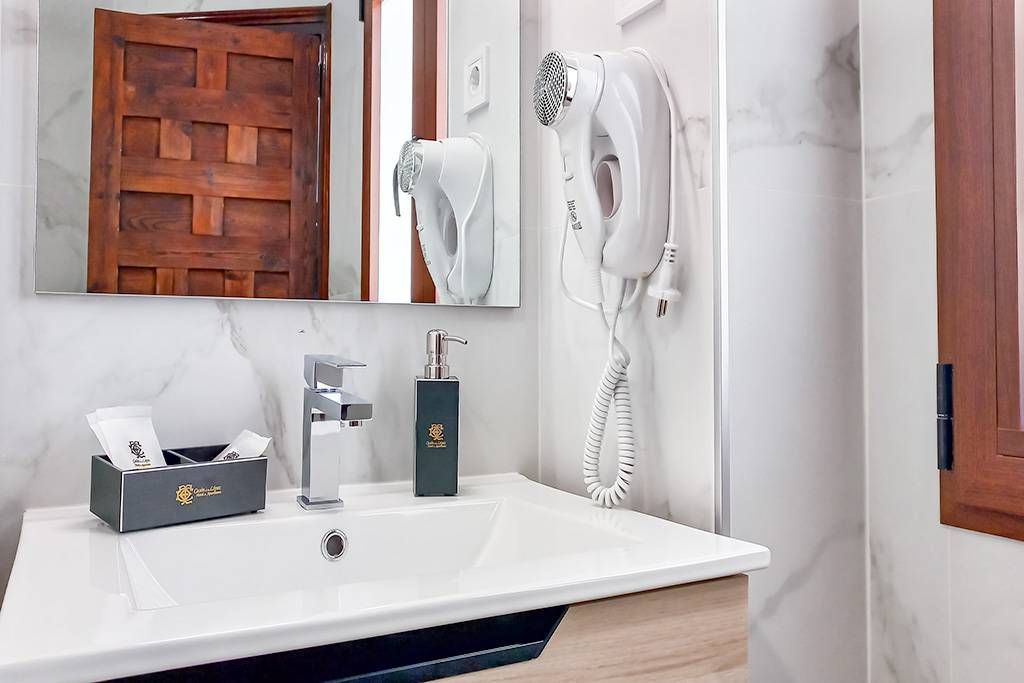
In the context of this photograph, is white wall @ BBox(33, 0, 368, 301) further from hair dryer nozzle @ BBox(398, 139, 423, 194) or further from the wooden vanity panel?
the wooden vanity panel

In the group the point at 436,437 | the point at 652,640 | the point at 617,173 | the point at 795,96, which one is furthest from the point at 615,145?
the point at 652,640

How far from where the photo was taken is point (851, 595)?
1.02 meters

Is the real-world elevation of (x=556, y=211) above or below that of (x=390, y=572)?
above

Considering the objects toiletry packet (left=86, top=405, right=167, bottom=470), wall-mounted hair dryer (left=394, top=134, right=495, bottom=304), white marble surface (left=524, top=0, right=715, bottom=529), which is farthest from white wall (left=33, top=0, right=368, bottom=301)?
white marble surface (left=524, top=0, right=715, bottom=529)

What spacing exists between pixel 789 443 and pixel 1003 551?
253 mm

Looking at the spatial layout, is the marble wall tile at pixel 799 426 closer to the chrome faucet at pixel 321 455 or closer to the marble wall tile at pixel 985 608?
the marble wall tile at pixel 985 608

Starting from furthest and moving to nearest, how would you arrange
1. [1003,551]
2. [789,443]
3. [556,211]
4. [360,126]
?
[556,211]
[360,126]
[789,443]
[1003,551]

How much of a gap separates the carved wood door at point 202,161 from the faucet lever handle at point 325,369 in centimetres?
13

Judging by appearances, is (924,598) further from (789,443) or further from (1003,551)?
(789,443)

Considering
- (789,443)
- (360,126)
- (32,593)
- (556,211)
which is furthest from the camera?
(556,211)

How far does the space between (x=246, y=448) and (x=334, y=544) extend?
0.54 ft

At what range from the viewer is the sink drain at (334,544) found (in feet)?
3.10

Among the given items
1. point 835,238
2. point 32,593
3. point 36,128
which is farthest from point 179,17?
point 835,238

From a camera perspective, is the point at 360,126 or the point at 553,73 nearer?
the point at 553,73
